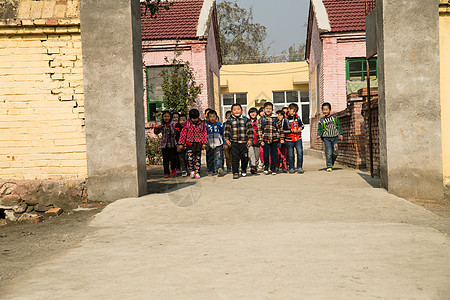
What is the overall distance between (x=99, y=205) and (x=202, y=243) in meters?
3.08

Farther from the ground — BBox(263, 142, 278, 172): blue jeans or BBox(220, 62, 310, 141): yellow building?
BBox(220, 62, 310, 141): yellow building

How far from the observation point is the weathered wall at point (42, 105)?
7293 mm

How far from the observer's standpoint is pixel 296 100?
30.4 metres

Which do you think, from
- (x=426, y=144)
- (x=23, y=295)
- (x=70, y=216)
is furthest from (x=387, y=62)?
(x=23, y=295)

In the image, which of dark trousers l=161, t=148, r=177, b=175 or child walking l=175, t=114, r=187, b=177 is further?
child walking l=175, t=114, r=187, b=177

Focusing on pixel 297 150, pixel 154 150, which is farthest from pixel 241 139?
pixel 154 150

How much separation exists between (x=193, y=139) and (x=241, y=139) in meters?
1.14

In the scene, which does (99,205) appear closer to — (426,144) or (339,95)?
(426,144)

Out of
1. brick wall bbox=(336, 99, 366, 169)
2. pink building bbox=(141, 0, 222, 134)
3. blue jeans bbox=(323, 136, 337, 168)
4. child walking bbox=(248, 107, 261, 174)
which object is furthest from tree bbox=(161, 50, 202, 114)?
blue jeans bbox=(323, 136, 337, 168)

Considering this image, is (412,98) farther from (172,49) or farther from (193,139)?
(172,49)

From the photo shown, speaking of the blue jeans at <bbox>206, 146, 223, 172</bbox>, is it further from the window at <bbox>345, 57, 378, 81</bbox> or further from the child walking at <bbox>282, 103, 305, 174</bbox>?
the window at <bbox>345, 57, 378, 81</bbox>

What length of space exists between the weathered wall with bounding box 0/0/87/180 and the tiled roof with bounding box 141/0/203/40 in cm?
937

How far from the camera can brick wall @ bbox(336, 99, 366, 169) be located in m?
10.8

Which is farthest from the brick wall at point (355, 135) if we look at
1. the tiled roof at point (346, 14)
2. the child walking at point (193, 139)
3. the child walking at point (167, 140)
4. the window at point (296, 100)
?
the window at point (296, 100)
